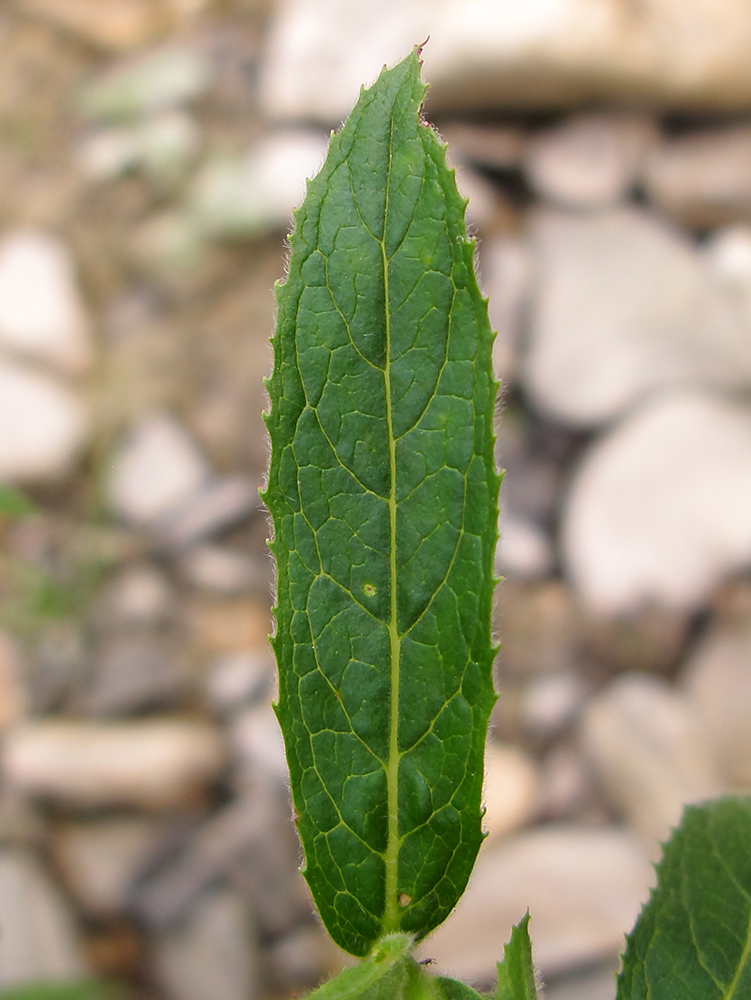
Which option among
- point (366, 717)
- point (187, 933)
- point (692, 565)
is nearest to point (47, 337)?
point (187, 933)

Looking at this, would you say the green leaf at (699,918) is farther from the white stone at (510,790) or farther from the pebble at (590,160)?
→ the pebble at (590,160)

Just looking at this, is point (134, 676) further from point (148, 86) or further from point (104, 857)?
point (148, 86)

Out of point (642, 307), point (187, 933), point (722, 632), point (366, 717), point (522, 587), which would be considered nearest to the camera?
point (366, 717)

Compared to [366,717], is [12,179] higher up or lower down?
higher up

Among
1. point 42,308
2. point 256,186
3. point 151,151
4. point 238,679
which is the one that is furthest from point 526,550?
point 151,151

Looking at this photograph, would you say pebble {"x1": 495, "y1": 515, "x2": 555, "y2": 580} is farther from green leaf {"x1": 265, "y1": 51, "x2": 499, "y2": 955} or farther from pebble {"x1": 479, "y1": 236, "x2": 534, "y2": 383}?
green leaf {"x1": 265, "y1": 51, "x2": 499, "y2": 955}

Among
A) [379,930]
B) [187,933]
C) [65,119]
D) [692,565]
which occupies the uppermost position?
[65,119]

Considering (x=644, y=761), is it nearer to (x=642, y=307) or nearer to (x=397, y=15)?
(x=642, y=307)
